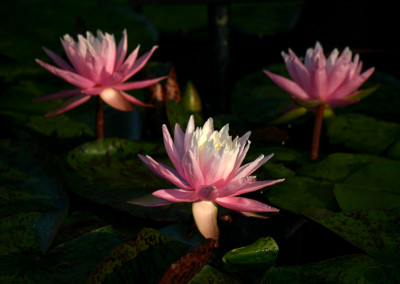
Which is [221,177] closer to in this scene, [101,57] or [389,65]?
[101,57]

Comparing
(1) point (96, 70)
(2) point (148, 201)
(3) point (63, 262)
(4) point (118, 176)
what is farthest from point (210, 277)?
(1) point (96, 70)

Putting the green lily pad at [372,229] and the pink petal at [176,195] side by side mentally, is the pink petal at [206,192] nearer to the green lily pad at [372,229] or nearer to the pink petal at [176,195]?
the pink petal at [176,195]

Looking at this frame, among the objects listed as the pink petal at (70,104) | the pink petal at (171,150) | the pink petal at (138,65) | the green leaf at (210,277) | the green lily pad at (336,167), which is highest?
the pink petal at (138,65)

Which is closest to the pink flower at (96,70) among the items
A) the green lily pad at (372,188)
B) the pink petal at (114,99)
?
the pink petal at (114,99)

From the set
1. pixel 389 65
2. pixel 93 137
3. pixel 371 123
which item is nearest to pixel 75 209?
pixel 93 137

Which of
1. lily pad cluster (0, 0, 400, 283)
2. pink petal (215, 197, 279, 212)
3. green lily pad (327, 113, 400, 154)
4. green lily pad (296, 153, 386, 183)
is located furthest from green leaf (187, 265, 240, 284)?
green lily pad (327, 113, 400, 154)

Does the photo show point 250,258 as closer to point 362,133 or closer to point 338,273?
point 338,273

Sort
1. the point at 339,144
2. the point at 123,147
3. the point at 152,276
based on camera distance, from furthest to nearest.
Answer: the point at 339,144, the point at 123,147, the point at 152,276
